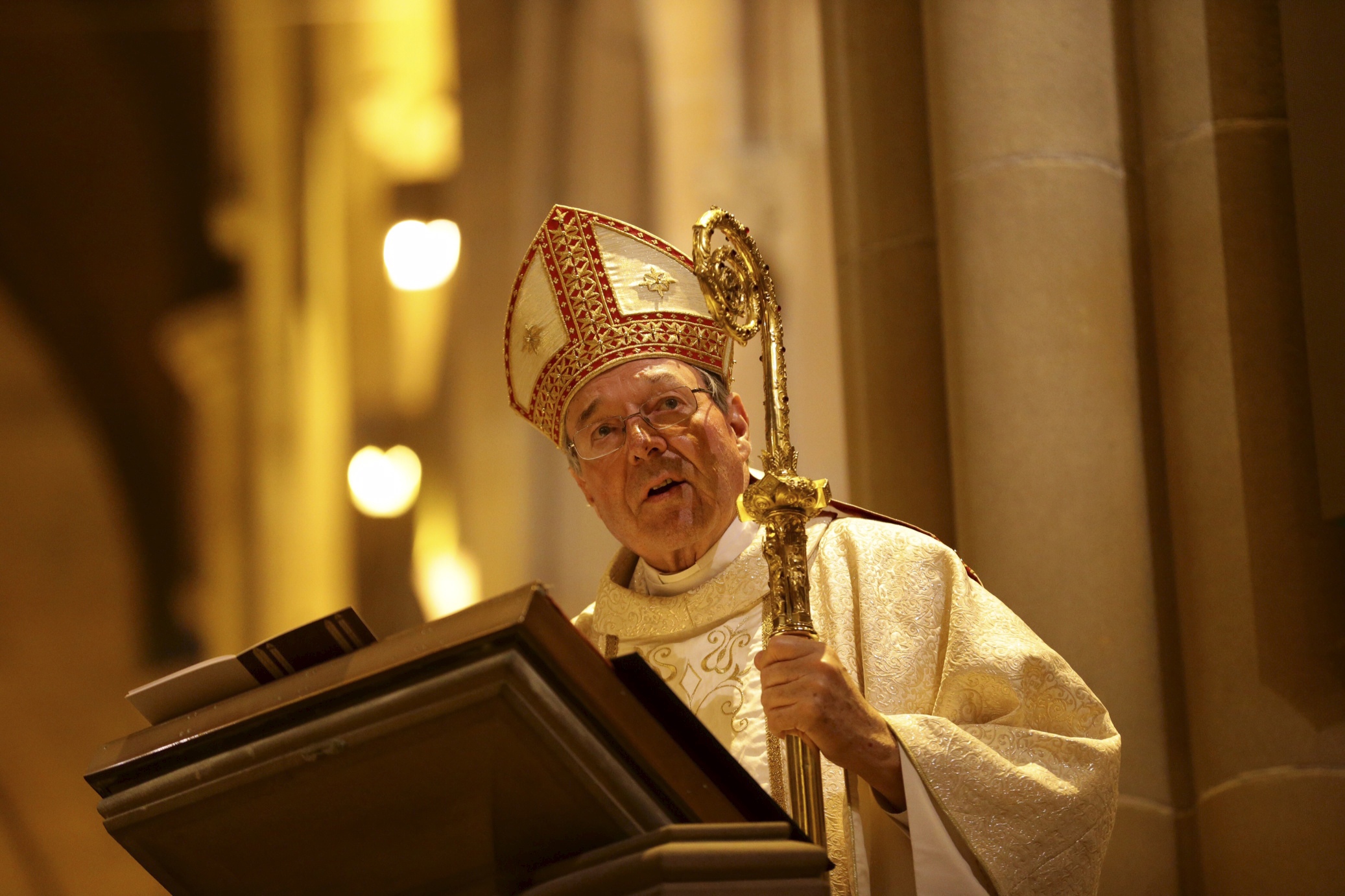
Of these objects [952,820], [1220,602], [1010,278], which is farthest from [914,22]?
[952,820]

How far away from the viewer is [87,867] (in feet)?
15.2

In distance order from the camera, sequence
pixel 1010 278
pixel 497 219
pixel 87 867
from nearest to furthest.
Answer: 1. pixel 1010 278
2. pixel 87 867
3. pixel 497 219

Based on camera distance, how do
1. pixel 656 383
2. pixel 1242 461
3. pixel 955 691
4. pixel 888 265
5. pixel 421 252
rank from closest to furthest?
pixel 955 691 → pixel 656 383 → pixel 1242 461 → pixel 888 265 → pixel 421 252

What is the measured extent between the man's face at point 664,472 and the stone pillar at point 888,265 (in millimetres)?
940

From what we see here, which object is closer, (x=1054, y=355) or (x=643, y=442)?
(x=643, y=442)

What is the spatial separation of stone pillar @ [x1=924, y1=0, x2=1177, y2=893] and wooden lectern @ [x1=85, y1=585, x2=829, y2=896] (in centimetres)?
190

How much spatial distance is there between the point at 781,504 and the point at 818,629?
650mm

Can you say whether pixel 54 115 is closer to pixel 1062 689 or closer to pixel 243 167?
pixel 243 167

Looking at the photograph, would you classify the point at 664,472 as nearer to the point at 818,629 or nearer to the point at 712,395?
the point at 712,395

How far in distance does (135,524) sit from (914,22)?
106 inches

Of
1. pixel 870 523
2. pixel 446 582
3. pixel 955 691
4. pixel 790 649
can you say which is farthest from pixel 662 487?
pixel 446 582

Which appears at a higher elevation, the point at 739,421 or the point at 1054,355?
the point at 1054,355

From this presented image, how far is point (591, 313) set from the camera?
322 cm

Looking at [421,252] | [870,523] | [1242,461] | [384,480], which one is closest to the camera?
[870,523]
